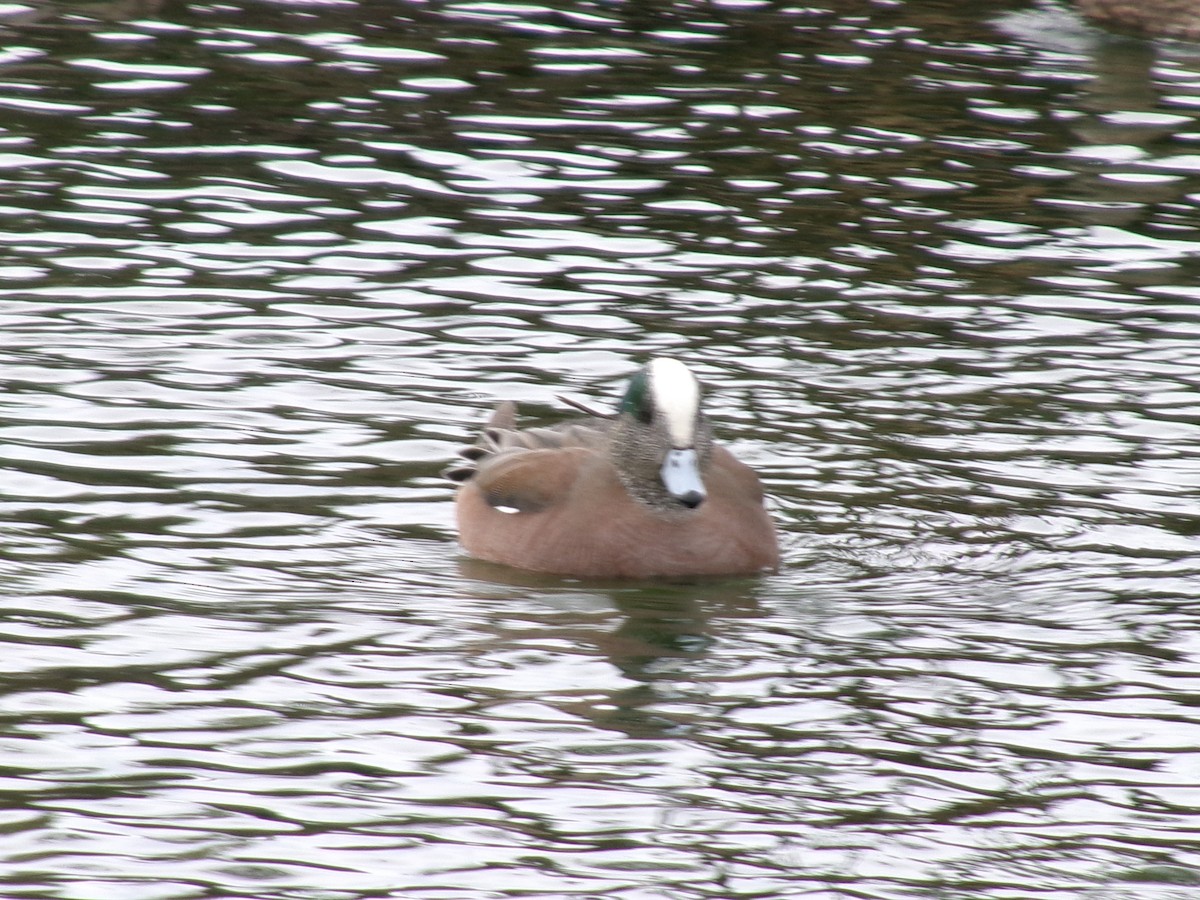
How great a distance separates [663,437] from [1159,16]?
45.0ft

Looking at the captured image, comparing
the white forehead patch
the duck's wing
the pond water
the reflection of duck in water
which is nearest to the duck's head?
the white forehead patch

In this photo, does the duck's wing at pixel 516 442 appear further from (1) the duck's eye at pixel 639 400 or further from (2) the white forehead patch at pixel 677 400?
(2) the white forehead patch at pixel 677 400

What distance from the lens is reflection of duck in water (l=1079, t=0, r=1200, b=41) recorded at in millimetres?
21312

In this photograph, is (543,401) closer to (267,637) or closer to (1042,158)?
(267,637)

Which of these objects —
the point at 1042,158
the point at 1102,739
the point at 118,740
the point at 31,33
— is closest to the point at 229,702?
the point at 118,740

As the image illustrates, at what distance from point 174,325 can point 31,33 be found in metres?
7.46

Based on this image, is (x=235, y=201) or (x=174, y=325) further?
(x=235, y=201)

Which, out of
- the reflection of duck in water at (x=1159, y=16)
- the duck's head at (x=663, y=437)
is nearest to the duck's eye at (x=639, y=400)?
the duck's head at (x=663, y=437)

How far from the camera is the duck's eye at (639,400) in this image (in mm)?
9656

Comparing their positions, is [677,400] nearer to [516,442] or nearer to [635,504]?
[635,504]

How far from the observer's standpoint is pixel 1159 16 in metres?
21.4

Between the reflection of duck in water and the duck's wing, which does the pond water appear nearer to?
the duck's wing

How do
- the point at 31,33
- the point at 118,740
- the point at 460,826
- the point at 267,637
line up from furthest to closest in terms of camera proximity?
the point at 31,33
the point at 267,637
the point at 118,740
the point at 460,826

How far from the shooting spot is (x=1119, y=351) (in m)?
12.9
